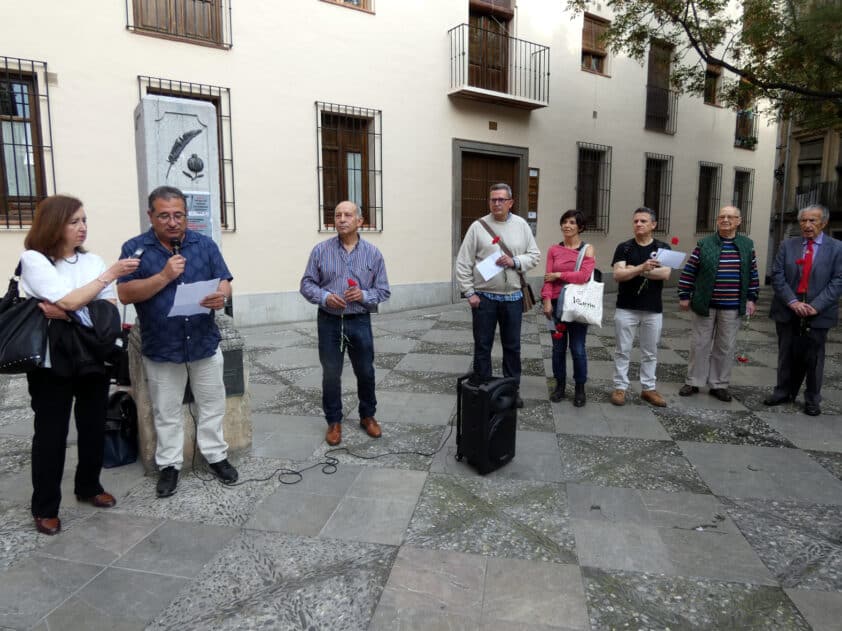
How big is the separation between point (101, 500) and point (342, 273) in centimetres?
202

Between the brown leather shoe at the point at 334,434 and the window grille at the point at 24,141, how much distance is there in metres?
5.32

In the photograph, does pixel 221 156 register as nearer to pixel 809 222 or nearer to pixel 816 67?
pixel 809 222

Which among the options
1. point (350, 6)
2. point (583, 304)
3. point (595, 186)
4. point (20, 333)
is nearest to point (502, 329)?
point (583, 304)

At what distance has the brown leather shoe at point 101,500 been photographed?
10.9 feet

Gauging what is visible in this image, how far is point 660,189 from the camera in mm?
15445

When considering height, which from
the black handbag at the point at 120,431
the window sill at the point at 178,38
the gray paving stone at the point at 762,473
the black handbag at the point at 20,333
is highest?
the window sill at the point at 178,38

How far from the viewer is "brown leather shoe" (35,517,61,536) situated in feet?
9.87

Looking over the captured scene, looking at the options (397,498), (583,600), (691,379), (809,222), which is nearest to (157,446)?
(397,498)

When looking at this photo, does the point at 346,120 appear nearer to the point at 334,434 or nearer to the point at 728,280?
the point at 728,280

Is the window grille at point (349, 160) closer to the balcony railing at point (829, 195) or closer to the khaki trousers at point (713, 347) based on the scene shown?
the khaki trousers at point (713, 347)

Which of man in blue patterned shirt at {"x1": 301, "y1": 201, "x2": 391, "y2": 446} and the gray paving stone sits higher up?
man in blue patterned shirt at {"x1": 301, "y1": 201, "x2": 391, "y2": 446}

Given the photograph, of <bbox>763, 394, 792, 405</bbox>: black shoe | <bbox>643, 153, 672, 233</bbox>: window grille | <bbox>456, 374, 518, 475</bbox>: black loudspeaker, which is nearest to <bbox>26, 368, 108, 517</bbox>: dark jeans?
<bbox>456, 374, 518, 475</bbox>: black loudspeaker

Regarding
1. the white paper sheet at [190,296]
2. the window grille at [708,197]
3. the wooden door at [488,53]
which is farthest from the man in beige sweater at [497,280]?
the window grille at [708,197]

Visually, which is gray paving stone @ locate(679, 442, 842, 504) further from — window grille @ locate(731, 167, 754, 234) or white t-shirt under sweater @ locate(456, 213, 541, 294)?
window grille @ locate(731, 167, 754, 234)
